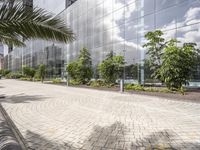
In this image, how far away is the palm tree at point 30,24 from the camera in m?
4.35

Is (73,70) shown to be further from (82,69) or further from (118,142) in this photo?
(118,142)

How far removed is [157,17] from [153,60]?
6.35 m

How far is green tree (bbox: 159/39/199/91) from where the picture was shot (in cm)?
1500

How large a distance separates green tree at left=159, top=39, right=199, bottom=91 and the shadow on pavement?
10.5 metres

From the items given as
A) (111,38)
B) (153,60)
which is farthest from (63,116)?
(111,38)

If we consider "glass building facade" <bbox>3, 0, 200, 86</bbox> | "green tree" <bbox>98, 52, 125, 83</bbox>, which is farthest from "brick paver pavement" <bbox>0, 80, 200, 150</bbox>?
"green tree" <bbox>98, 52, 125, 83</bbox>

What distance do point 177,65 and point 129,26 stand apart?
42.5 ft

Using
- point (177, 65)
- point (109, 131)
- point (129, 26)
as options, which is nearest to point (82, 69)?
point (129, 26)

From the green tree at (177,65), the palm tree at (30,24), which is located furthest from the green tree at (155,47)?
the palm tree at (30,24)

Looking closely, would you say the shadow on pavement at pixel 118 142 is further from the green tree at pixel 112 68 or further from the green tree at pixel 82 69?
the green tree at pixel 82 69

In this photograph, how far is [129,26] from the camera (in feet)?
87.1

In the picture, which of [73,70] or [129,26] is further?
[73,70]

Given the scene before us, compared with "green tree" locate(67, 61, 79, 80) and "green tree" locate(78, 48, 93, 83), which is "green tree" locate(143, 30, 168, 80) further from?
"green tree" locate(67, 61, 79, 80)

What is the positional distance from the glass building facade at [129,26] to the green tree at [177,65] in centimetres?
222
